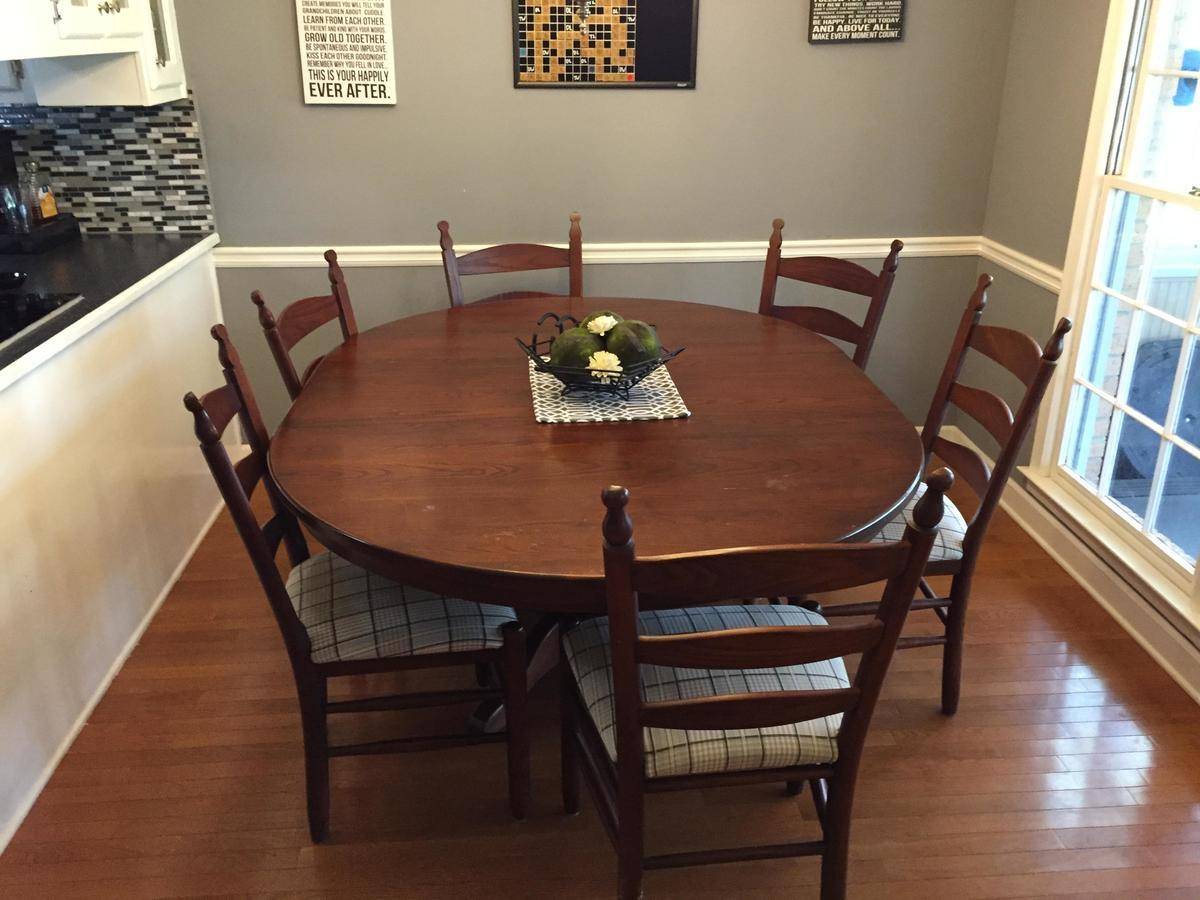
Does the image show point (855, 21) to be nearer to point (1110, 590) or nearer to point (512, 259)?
point (512, 259)

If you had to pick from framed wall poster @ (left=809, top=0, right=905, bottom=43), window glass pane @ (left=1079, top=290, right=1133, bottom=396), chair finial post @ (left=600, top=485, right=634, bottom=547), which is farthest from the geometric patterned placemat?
framed wall poster @ (left=809, top=0, right=905, bottom=43)

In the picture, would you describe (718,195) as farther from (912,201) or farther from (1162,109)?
(1162,109)

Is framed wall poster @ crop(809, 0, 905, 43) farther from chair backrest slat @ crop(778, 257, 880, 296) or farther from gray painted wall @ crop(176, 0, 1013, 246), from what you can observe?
chair backrest slat @ crop(778, 257, 880, 296)

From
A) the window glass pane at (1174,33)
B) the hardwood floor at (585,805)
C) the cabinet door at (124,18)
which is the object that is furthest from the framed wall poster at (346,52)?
the window glass pane at (1174,33)

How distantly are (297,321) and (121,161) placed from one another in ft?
3.82

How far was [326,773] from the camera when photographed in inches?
74.2

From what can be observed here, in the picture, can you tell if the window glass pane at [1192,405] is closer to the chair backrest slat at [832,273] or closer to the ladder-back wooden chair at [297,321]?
the chair backrest slat at [832,273]

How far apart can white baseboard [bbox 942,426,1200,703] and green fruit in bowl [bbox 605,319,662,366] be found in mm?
1529

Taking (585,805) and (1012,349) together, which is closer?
(585,805)

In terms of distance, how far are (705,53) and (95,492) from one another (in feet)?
7.24

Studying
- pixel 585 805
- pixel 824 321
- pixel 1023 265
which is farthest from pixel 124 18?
pixel 1023 265

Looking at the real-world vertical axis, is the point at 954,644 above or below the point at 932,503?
below

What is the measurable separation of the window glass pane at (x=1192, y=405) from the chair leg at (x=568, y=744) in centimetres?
176

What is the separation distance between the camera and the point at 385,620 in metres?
1.81
